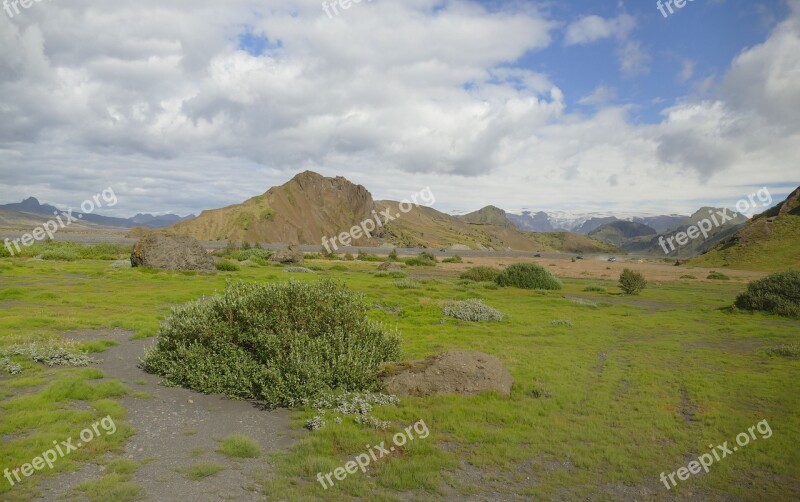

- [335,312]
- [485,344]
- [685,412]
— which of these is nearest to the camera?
[685,412]

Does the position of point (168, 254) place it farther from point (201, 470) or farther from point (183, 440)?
point (201, 470)

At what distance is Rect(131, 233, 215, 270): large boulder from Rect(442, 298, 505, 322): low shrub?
3200 centimetres

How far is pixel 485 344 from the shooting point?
66.3 feet

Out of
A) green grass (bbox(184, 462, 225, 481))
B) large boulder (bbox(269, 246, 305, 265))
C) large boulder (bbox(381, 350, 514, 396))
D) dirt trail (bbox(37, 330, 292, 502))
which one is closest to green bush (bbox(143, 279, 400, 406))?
dirt trail (bbox(37, 330, 292, 502))

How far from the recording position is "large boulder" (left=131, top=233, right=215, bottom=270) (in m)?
47.3

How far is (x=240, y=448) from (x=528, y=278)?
139ft

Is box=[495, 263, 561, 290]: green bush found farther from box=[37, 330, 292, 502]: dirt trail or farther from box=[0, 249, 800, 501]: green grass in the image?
box=[37, 330, 292, 502]: dirt trail

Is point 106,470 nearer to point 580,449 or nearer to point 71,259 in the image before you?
point 580,449

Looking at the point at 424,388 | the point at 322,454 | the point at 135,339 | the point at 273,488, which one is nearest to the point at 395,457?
the point at 322,454

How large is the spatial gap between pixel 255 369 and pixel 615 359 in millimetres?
14091

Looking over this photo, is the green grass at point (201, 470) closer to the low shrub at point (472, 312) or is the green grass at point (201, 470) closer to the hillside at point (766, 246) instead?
the low shrub at point (472, 312)

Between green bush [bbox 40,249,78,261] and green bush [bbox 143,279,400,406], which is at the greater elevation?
green bush [bbox 40,249,78,261]

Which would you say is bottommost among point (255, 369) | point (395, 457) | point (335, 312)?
point (395, 457)

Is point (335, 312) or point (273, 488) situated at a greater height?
point (335, 312)
